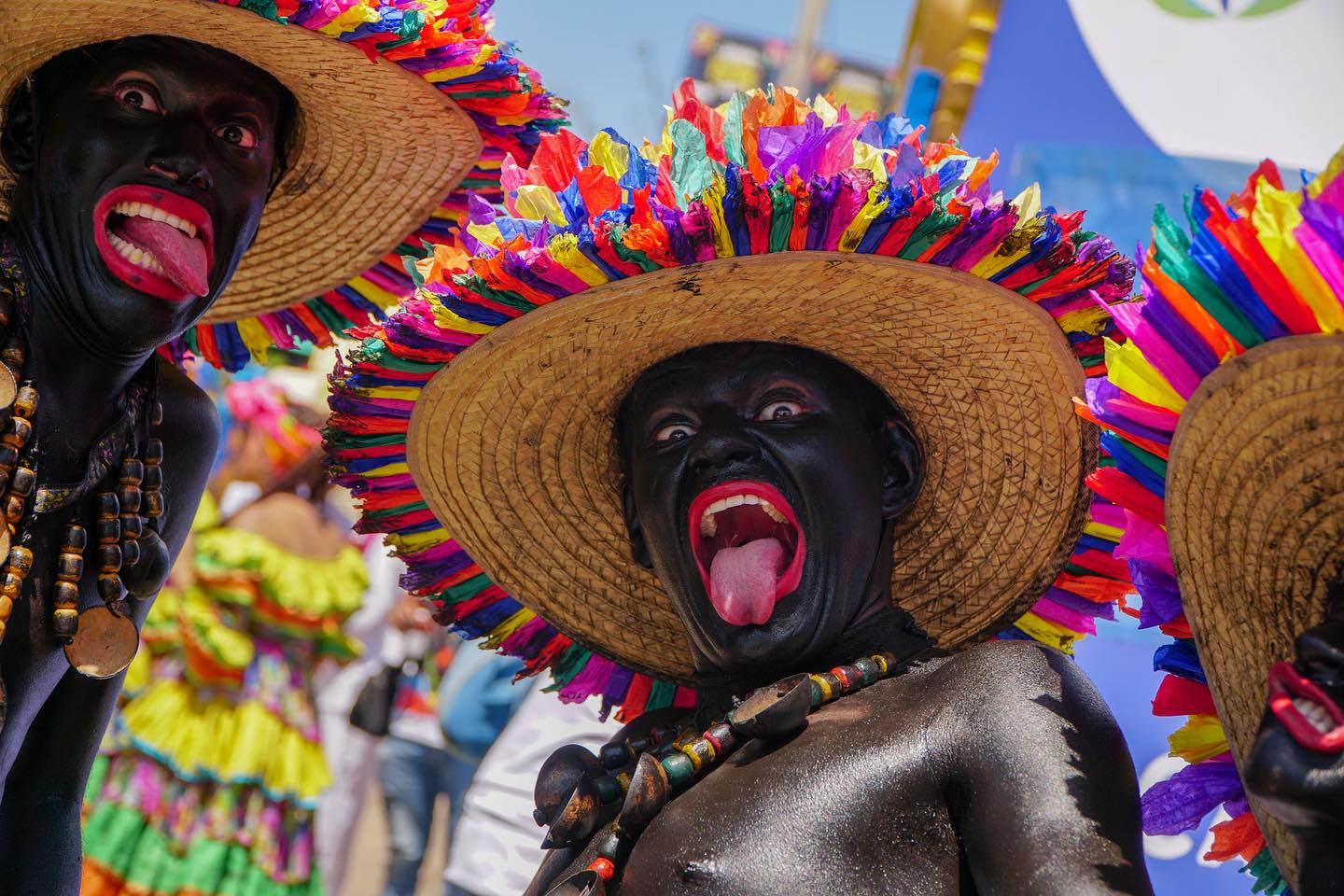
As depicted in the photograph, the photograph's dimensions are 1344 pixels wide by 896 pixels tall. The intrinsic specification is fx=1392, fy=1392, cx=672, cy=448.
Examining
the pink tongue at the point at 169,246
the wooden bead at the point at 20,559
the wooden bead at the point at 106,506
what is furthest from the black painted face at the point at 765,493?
the wooden bead at the point at 20,559

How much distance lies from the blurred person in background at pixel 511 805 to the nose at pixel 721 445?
2.51 metres

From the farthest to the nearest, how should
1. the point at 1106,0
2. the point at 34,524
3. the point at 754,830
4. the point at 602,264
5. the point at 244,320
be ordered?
the point at 1106,0 < the point at 244,320 < the point at 34,524 < the point at 602,264 < the point at 754,830

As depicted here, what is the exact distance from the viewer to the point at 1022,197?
6.79 ft

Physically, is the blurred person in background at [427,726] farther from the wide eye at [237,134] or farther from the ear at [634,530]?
the wide eye at [237,134]

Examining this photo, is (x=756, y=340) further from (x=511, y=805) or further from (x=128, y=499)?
(x=511, y=805)

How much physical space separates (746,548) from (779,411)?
249 mm

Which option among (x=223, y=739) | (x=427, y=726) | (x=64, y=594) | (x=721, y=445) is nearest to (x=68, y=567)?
(x=64, y=594)

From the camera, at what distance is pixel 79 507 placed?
2305mm

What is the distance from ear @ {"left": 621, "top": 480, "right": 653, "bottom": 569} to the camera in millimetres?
2555

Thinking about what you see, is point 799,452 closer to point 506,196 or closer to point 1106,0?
point 506,196

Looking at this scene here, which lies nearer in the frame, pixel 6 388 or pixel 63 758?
pixel 6 388

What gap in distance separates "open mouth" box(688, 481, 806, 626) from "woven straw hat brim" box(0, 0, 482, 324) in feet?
3.08

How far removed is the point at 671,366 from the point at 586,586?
1.76 ft

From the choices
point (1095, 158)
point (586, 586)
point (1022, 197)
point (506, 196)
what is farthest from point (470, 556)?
point (1095, 158)
